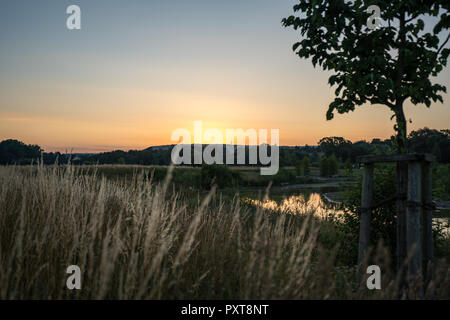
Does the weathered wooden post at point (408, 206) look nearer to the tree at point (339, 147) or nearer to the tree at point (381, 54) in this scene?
the tree at point (381, 54)

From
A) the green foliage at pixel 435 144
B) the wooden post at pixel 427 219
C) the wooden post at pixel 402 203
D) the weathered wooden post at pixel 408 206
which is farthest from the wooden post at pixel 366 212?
the green foliage at pixel 435 144

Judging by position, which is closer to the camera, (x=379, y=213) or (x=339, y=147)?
(x=379, y=213)

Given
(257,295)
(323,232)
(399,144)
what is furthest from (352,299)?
(323,232)

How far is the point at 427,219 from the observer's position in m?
3.45

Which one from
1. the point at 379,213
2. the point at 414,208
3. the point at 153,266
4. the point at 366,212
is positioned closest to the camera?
the point at 153,266

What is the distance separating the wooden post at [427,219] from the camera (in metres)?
3.40

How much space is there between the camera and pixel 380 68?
11.7 feet

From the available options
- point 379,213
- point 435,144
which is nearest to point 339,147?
point 435,144

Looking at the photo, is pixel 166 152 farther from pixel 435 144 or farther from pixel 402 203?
pixel 402 203

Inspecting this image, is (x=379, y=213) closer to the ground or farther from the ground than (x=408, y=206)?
closer to the ground

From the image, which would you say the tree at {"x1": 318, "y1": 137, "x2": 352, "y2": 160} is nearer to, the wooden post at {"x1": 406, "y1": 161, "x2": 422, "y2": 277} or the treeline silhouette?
the treeline silhouette

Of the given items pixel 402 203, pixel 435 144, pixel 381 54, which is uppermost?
pixel 435 144

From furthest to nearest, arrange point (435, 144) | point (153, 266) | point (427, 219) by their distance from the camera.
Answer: point (435, 144) < point (427, 219) < point (153, 266)
